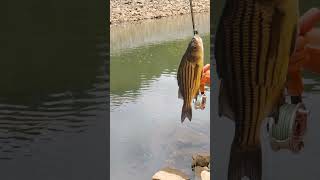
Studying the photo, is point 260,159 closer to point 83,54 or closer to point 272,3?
point 272,3

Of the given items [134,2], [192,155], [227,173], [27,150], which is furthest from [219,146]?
[134,2]

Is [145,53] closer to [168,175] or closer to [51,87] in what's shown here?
[168,175]

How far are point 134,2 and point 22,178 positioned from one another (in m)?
13.2

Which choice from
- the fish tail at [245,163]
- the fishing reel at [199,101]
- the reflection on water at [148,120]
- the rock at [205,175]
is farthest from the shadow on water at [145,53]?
the fish tail at [245,163]

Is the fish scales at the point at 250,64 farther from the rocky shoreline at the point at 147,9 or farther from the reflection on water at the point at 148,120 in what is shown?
the rocky shoreline at the point at 147,9

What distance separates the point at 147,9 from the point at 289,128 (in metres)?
13.8

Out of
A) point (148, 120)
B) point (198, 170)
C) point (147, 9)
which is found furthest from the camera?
point (147, 9)

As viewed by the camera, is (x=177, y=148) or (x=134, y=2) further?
(x=134, y=2)

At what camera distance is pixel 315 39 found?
Result: 3094 mm

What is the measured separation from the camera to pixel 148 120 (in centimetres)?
702

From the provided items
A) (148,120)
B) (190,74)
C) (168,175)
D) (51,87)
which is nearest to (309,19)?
(190,74)

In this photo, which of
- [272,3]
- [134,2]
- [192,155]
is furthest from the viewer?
[134,2]

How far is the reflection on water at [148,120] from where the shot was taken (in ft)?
18.1

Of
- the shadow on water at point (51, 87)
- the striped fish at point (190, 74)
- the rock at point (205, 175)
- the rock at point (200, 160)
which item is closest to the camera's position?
the shadow on water at point (51, 87)
